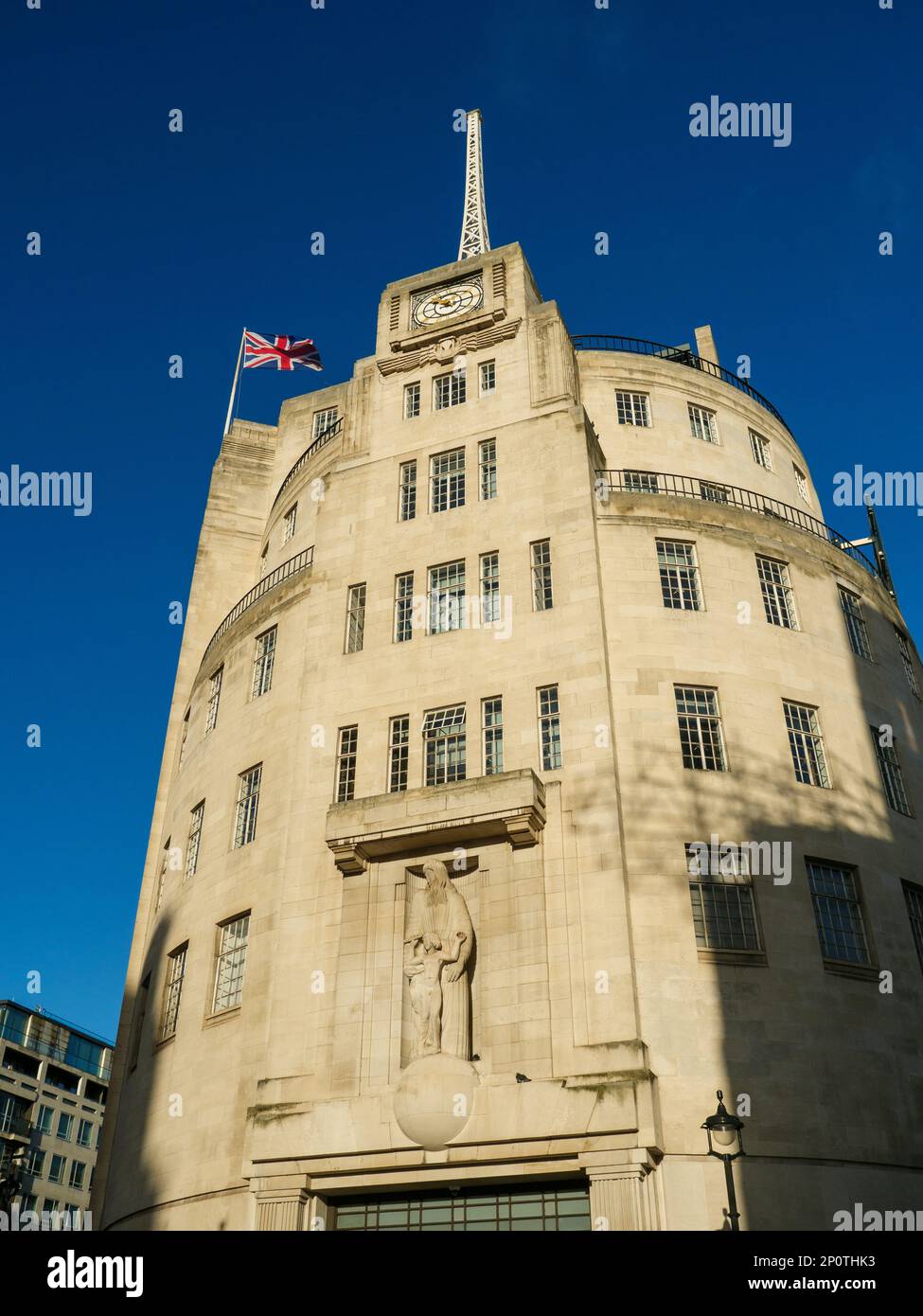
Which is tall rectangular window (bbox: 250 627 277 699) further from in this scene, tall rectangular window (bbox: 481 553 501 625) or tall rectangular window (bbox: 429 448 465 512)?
tall rectangular window (bbox: 481 553 501 625)

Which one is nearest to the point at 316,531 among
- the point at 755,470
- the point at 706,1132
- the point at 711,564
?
the point at 711,564

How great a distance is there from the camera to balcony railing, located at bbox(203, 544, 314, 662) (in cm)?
4131

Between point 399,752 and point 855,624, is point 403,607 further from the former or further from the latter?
point 855,624

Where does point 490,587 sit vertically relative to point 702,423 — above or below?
below

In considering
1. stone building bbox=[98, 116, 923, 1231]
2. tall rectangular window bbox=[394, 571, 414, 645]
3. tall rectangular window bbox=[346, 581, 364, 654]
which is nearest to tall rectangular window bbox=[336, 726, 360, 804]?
stone building bbox=[98, 116, 923, 1231]

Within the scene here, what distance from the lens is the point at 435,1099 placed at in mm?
26219

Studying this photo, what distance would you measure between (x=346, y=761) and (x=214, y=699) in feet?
34.5

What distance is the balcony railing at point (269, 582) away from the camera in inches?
1626

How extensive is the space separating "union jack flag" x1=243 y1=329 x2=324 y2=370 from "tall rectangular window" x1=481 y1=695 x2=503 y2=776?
2418 centimetres

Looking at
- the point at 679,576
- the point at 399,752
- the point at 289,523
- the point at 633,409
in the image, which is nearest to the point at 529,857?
the point at 399,752

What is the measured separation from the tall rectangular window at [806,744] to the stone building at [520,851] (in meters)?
0.12

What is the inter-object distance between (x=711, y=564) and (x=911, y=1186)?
18.4 meters

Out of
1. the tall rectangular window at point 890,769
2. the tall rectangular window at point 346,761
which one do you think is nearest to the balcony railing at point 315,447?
the tall rectangular window at point 346,761
